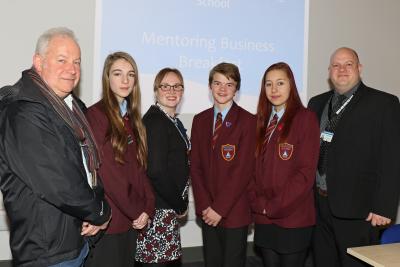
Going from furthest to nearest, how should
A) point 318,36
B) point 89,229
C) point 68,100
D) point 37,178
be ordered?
point 318,36
point 68,100
point 89,229
point 37,178

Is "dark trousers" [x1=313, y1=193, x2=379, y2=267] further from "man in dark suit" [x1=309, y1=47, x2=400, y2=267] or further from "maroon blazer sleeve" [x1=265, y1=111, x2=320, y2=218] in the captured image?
"maroon blazer sleeve" [x1=265, y1=111, x2=320, y2=218]

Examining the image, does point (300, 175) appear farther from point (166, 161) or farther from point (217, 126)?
point (166, 161)

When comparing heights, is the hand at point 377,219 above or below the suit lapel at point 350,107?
below

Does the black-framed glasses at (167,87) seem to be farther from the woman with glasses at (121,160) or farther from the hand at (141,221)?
the hand at (141,221)

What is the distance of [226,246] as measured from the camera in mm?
2629

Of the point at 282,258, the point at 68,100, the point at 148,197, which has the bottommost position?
the point at 282,258

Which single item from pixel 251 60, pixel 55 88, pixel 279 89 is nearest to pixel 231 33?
pixel 251 60

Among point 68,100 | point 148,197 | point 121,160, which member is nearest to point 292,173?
point 148,197

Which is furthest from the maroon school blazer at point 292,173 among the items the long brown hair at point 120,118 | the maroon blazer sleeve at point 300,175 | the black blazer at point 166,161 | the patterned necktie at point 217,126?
the long brown hair at point 120,118

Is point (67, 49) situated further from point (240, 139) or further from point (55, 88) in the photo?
point (240, 139)

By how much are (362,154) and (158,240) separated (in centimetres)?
146

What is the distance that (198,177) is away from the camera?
2.76m

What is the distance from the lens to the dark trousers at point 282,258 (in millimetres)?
2482

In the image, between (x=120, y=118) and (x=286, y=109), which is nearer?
(x=120, y=118)
